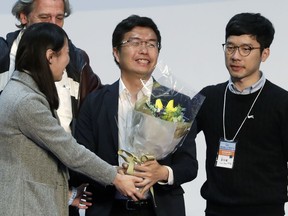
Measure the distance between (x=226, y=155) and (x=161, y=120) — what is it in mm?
419

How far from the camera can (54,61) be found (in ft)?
8.61

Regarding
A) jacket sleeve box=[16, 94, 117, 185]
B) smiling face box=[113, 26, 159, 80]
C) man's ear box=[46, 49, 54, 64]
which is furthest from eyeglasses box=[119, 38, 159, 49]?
jacket sleeve box=[16, 94, 117, 185]

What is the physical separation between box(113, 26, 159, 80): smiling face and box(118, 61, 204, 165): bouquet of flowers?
148 millimetres

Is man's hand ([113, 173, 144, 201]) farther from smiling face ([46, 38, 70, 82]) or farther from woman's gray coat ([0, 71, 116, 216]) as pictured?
smiling face ([46, 38, 70, 82])

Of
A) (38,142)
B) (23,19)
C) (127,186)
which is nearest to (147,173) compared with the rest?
(127,186)

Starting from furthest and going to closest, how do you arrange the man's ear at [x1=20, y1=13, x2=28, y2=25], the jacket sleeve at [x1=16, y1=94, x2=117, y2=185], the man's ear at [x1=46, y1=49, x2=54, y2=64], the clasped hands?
the man's ear at [x1=20, y1=13, x2=28, y2=25]
the clasped hands
the man's ear at [x1=46, y1=49, x2=54, y2=64]
the jacket sleeve at [x1=16, y1=94, x2=117, y2=185]

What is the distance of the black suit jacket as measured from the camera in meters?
2.79

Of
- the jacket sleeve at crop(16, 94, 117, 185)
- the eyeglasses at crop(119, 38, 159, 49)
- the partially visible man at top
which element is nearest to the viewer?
the jacket sleeve at crop(16, 94, 117, 185)

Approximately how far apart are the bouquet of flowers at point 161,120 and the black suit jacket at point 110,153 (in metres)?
0.08

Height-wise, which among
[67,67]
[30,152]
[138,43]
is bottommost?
[30,152]

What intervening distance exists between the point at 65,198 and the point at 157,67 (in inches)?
23.0

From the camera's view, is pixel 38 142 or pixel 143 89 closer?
pixel 38 142

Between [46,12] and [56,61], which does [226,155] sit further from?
[46,12]

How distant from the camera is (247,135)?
2.93m
